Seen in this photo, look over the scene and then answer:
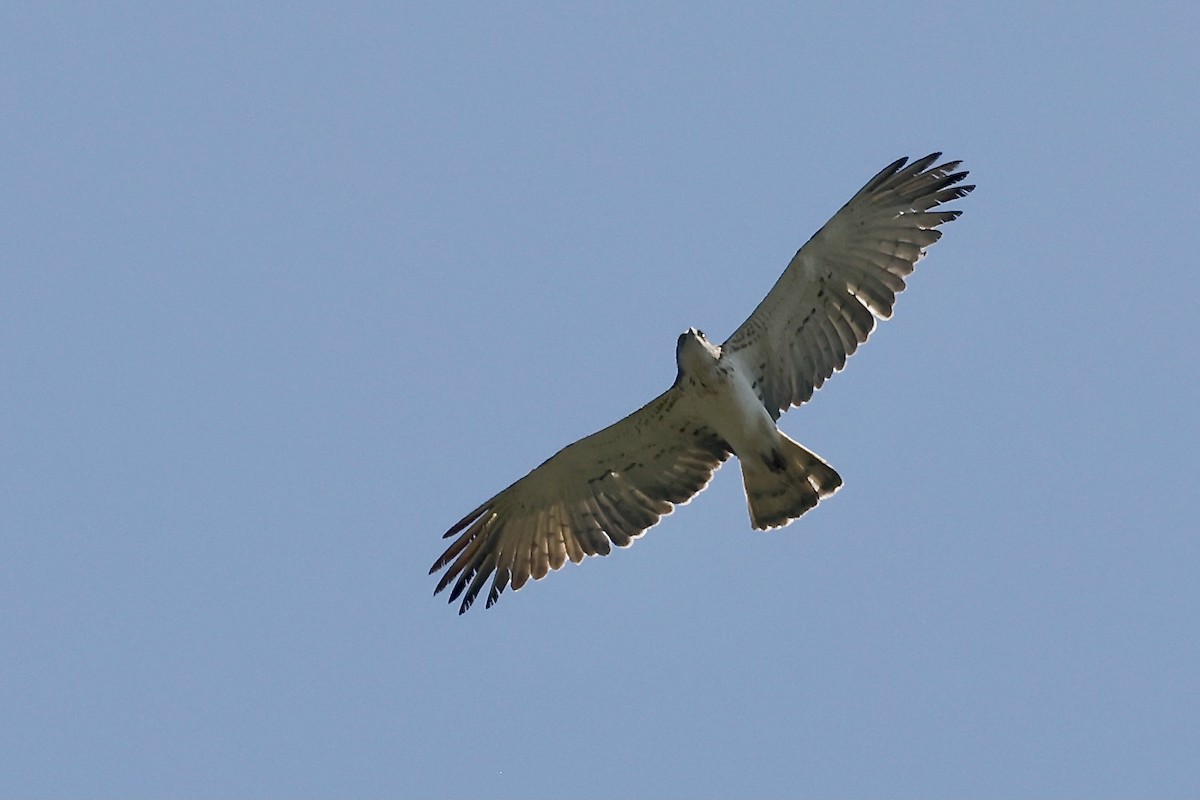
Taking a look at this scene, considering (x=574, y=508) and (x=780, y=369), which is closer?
(x=780, y=369)

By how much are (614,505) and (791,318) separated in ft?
7.53

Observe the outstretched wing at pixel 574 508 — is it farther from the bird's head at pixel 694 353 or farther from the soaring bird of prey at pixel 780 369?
the bird's head at pixel 694 353

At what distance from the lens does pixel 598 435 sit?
17.3m

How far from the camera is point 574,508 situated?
1791 centimetres

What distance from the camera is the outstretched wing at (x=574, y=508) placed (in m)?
17.6

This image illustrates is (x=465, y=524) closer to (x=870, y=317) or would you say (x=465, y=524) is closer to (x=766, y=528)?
(x=766, y=528)

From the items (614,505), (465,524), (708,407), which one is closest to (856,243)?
(708,407)

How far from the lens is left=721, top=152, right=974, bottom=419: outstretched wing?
1712cm

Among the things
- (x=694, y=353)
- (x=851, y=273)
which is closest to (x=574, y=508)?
(x=694, y=353)

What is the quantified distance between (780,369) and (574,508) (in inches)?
87.2

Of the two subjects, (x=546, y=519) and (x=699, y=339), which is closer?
(x=699, y=339)

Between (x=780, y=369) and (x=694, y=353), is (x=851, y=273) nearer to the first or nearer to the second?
(x=780, y=369)

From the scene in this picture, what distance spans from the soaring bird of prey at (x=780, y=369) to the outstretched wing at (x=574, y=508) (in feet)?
0.06

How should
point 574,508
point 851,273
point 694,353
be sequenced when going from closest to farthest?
1. point 694,353
2. point 851,273
3. point 574,508
